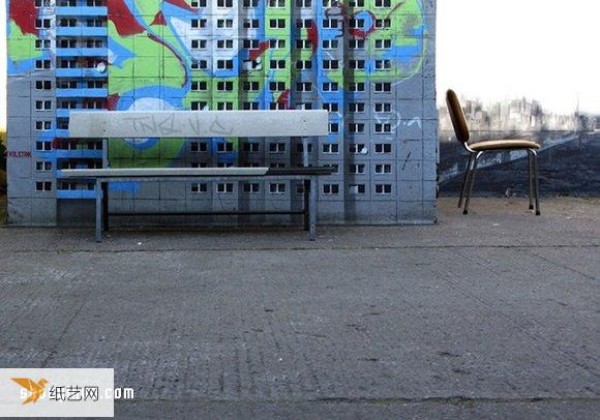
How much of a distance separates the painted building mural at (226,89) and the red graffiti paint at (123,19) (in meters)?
0.01

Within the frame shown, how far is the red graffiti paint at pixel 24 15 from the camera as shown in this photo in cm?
955

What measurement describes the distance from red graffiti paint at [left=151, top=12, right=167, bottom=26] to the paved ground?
2494mm

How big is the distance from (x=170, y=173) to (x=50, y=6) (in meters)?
2.71

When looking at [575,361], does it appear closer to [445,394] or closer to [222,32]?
[445,394]

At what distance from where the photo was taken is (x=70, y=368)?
4.33 metres

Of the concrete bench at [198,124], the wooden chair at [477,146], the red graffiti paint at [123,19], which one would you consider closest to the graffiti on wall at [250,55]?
the red graffiti paint at [123,19]

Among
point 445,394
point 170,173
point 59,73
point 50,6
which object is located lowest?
point 445,394

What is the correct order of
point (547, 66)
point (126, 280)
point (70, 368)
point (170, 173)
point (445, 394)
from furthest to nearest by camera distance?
point (547, 66) < point (170, 173) < point (126, 280) < point (70, 368) < point (445, 394)

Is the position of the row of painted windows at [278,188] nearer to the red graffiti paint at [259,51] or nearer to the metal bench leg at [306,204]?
the metal bench leg at [306,204]

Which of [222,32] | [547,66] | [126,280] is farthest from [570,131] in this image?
[126,280]

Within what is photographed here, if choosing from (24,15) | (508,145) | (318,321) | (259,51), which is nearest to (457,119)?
(508,145)

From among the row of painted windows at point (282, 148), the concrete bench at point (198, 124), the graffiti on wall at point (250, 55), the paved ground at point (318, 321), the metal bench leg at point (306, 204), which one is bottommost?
the paved ground at point (318, 321)

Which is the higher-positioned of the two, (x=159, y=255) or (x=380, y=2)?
(x=380, y=2)

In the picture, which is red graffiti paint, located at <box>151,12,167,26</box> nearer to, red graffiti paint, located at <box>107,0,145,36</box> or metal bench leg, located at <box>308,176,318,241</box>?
red graffiti paint, located at <box>107,0,145,36</box>
